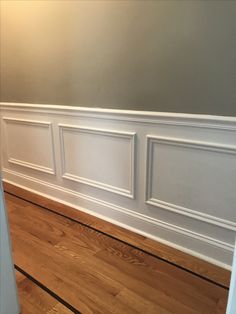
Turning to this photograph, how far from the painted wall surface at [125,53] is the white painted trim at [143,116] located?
0.13 feet

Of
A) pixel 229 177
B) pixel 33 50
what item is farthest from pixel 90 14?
pixel 229 177

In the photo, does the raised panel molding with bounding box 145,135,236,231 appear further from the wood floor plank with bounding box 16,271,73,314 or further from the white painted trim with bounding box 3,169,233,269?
the wood floor plank with bounding box 16,271,73,314

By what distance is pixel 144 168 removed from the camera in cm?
178

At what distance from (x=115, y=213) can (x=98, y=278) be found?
0.60m

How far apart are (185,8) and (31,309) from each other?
5.83 feet

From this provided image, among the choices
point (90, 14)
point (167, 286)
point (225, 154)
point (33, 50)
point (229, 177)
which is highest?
point (90, 14)

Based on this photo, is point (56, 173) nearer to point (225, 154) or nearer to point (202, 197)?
point (202, 197)

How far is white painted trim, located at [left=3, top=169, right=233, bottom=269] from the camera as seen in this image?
164cm

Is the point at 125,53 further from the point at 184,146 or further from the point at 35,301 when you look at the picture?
the point at 35,301

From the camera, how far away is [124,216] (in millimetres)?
2004

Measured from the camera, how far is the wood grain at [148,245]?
1558 mm

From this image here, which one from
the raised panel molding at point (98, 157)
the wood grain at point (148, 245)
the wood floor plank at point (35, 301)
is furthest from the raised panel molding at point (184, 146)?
the wood floor plank at point (35, 301)

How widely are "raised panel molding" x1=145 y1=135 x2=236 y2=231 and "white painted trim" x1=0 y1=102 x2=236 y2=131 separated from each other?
0.10 metres

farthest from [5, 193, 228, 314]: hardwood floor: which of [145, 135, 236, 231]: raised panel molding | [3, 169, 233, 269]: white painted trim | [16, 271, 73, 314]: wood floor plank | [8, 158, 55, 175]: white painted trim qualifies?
[8, 158, 55, 175]: white painted trim
